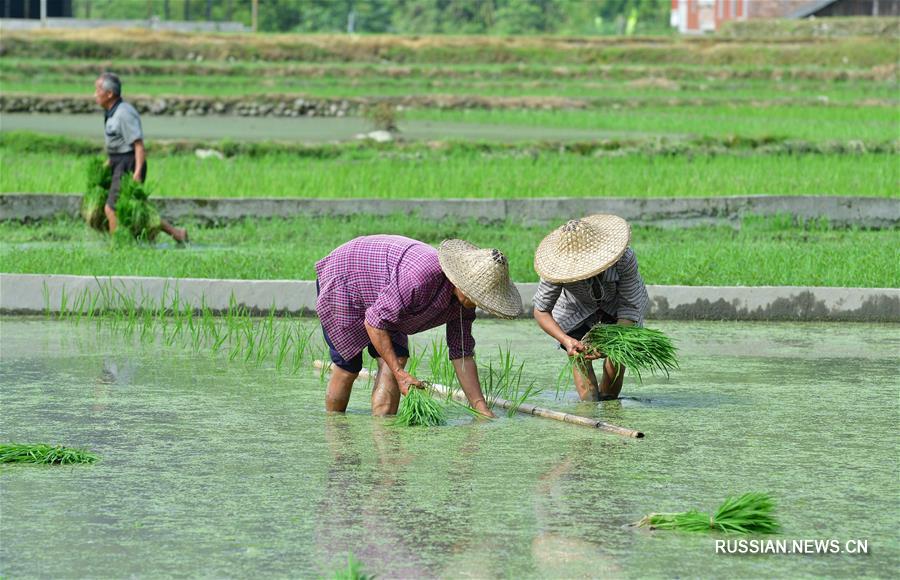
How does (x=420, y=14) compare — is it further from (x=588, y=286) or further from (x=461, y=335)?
(x=461, y=335)

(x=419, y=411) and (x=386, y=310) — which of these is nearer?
(x=386, y=310)

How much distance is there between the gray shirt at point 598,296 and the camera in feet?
21.3

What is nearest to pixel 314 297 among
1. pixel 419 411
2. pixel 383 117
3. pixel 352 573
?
pixel 419 411

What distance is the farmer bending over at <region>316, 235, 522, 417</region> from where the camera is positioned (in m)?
5.72

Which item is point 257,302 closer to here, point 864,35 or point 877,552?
point 877,552

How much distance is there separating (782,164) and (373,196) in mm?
4943

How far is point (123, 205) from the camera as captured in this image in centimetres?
1086

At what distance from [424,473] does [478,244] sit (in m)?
6.07

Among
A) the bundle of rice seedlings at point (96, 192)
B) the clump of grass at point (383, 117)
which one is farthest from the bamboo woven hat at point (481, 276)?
the clump of grass at point (383, 117)

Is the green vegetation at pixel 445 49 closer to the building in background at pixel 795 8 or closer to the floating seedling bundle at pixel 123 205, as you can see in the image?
the building in background at pixel 795 8

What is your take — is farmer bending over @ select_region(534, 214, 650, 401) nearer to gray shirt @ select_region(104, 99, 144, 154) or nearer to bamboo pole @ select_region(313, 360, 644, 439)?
bamboo pole @ select_region(313, 360, 644, 439)

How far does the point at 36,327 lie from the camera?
342 inches

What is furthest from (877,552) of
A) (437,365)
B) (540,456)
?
(437,365)

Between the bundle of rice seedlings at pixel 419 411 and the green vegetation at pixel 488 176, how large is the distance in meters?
7.19
